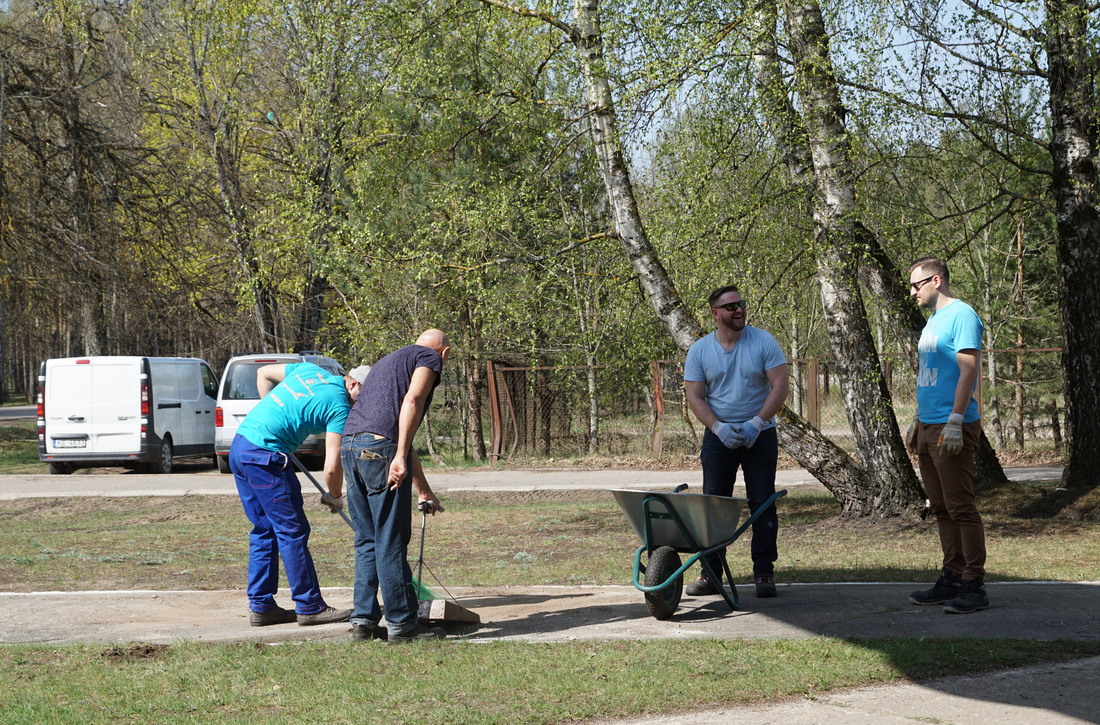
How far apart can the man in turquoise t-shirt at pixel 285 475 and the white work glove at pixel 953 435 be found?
10.7 ft

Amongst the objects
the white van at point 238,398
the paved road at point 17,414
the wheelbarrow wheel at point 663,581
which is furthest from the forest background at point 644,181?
the paved road at point 17,414

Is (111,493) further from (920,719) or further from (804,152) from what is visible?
(920,719)

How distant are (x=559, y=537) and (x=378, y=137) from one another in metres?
11.1

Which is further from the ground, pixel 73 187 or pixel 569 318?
pixel 73 187

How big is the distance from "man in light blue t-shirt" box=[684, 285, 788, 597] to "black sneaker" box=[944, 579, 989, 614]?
109cm

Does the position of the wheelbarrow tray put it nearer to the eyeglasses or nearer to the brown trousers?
the brown trousers

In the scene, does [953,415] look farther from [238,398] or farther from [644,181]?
[238,398]

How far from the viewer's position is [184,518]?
13.9 metres

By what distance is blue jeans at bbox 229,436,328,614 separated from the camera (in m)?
6.64

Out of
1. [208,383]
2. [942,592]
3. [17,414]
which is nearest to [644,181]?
[208,383]

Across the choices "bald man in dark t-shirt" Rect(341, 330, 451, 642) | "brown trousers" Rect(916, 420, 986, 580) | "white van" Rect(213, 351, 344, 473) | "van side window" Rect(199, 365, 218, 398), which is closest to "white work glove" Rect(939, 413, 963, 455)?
"brown trousers" Rect(916, 420, 986, 580)

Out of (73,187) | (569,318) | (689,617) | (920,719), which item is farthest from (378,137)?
(920,719)

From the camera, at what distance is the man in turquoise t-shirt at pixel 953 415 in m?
6.27

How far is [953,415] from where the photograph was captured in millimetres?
6180
